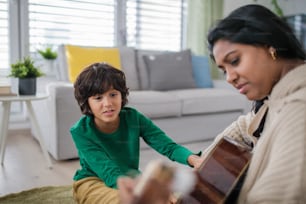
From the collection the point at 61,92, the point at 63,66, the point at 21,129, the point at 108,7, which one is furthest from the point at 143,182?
the point at 108,7

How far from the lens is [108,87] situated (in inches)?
33.7

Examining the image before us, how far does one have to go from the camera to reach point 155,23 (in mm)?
3309

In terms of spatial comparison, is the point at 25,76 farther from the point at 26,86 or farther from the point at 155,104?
the point at 155,104

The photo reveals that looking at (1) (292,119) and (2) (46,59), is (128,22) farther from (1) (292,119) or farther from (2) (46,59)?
(1) (292,119)

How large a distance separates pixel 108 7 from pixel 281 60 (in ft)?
9.06

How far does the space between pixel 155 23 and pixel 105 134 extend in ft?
8.57

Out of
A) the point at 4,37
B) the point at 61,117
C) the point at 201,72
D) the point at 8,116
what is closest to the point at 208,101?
the point at 201,72

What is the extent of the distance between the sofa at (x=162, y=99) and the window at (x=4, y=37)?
61 cm

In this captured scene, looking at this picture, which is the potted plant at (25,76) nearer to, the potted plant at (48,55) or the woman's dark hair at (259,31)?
the potted plant at (48,55)

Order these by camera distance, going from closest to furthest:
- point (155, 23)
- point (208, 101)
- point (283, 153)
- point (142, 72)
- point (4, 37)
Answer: point (283, 153) → point (208, 101) → point (142, 72) → point (4, 37) → point (155, 23)

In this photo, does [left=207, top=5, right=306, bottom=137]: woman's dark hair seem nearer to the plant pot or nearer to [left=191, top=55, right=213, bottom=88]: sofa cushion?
the plant pot

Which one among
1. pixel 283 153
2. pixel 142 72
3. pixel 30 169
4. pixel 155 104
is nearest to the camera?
pixel 283 153

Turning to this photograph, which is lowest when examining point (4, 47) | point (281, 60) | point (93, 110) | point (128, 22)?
point (93, 110)

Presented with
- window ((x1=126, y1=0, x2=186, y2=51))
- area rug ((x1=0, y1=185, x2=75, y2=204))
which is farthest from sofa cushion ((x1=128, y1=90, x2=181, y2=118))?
window ((x1=126, y1=0, x2=186, y2=51))
